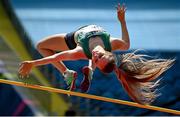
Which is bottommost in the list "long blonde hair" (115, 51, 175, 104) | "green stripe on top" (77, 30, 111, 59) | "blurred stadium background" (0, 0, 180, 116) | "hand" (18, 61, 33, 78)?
"blurred stadium background" (0, 0, 180, 116)

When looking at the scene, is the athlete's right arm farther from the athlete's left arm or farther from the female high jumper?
the athlete's left arm

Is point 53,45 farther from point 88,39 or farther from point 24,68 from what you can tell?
point 24,68

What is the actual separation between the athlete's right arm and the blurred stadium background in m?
2.36

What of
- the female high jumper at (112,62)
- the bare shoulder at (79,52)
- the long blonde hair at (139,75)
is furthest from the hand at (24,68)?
the long blonde hair at (139,75)

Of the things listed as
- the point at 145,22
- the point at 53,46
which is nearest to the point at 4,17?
the point at 145,22

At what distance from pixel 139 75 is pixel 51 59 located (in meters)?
0.64

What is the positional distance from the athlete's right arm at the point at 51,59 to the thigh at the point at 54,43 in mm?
325

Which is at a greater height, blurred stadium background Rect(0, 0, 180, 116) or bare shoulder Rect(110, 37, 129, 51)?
bare shoulder Rect(110, 37, 129, 51)

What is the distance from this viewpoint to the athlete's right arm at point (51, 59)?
4129 mm

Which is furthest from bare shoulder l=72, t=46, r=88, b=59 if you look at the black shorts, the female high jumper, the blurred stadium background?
the blurred stadium background

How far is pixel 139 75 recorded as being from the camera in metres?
4.35

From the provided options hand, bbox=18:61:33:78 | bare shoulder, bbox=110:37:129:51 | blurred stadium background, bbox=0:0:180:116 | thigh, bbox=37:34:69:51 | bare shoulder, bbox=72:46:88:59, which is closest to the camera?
hand, bbox=18:61:33:78

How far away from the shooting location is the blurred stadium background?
6949 mm

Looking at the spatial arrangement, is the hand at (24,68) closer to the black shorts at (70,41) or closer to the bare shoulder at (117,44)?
the black shorts at (70,41)
